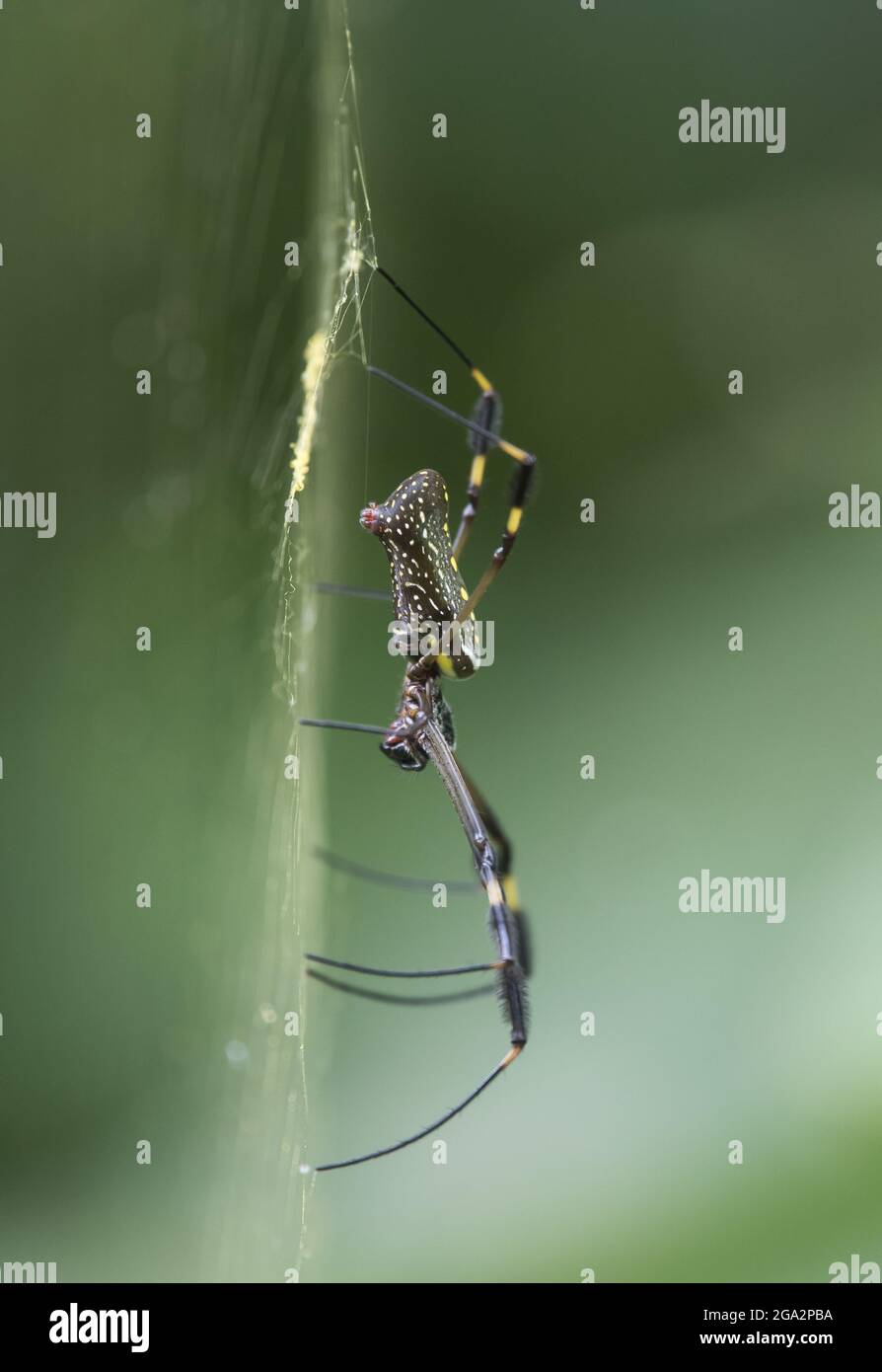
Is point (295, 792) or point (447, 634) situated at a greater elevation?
point (447, 634)

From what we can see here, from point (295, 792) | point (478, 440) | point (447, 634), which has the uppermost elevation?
point (478, 440)

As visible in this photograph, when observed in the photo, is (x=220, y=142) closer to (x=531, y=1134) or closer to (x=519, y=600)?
(x=519, y=600)

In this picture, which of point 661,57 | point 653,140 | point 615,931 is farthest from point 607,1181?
point 661,57

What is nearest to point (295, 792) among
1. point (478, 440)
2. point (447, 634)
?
point (447, 634)

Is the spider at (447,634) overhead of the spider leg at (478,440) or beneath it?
beneath

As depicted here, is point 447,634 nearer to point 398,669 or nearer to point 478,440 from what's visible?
point 478,440
